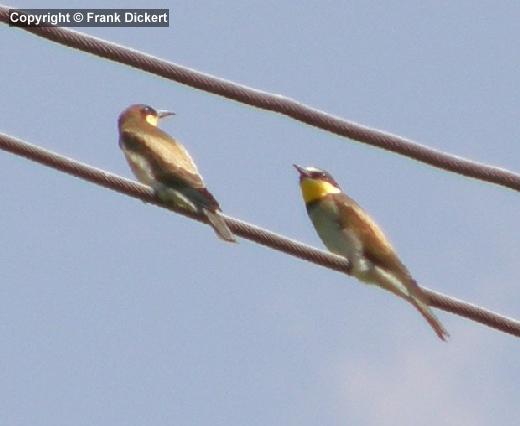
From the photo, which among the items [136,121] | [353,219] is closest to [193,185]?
[353,219]

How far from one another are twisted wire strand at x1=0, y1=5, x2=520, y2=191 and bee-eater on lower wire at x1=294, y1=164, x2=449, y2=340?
746 millimetres

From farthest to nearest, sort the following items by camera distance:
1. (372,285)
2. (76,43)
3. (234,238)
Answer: (372,285), (234,238), (76,43)

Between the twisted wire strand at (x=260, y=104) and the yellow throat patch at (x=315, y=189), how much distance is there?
274 centimetres

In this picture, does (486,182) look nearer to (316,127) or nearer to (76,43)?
(316,127)

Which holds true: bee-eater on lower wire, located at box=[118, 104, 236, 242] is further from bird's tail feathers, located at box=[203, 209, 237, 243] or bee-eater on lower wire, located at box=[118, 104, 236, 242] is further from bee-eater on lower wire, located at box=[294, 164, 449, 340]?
bee-eater on lower wire, located at box=[294, 164, 449, 340]

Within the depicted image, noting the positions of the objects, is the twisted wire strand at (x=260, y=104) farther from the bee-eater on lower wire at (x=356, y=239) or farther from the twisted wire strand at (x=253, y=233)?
the bee-eater on lower wire at (x=356, y=239)

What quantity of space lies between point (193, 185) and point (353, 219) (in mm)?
744

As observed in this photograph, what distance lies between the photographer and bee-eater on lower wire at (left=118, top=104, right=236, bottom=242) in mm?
6559

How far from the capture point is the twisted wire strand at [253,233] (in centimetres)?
495

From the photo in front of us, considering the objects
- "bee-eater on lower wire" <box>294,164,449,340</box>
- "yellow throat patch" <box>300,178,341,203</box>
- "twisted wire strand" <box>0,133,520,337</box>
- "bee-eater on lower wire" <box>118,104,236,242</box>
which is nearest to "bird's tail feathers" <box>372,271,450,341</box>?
"bee-eater on lower wire" <box>294,164,449,340</box>

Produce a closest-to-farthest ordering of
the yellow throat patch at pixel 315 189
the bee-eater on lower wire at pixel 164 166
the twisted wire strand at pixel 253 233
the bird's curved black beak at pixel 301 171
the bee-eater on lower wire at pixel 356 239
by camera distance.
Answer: the twisted wire strand at pixel 253 233 → the bee-eater on lower wire at pixel 356 239 → the bee-eater on lower wire at pixel 164 166 → the yellow throat patch at pixel 315 189 → the bird's curved black beak at pixel 301 171

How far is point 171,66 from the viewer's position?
15.9 feet

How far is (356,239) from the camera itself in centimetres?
689

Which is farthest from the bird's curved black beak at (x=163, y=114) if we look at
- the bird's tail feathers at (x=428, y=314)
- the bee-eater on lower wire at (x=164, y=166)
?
the bird's tail feathers at (x=428, y=314)
